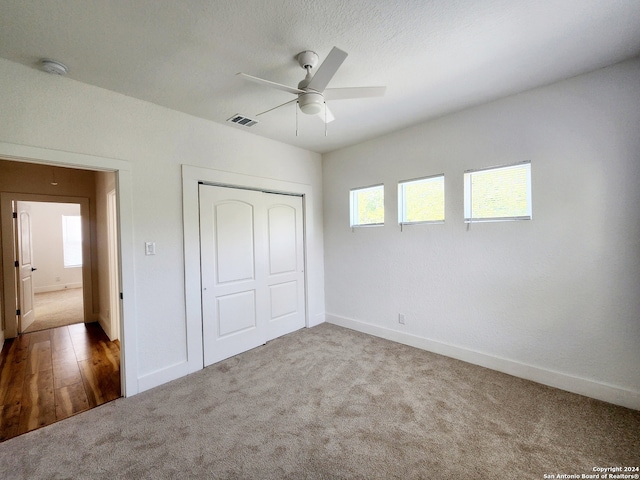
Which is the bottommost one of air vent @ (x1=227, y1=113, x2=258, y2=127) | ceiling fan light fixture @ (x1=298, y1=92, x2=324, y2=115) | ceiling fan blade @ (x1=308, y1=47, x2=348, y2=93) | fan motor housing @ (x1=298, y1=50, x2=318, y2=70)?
ceiling fan light fixture @ (x1=298, y1=92, x2=324, y2=115)

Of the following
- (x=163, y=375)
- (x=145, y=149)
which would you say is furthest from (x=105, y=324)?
(x=145, y=149)

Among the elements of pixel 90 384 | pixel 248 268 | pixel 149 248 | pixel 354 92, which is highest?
pixel 354 92

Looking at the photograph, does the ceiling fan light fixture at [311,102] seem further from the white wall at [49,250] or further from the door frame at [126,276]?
the white wall at [49,250]

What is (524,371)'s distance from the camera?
253cm

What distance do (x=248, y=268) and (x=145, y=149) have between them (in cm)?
166

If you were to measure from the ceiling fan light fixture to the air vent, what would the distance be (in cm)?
121

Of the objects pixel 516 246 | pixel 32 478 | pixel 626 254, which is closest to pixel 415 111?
pixel 516 246

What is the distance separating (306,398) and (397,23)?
284 centimetres

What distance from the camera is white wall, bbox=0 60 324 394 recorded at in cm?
198

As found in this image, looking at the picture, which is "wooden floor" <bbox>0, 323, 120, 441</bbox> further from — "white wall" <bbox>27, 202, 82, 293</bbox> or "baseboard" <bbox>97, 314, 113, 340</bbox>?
"white wall" <bbox>27, 202, 82, 293</bbox>

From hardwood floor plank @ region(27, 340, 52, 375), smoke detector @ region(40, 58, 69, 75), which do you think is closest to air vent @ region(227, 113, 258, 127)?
smoke detector @ region(40, 58, 69, 75)

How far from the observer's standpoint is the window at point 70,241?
7.42 metres

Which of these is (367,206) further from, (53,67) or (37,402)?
(37,402)

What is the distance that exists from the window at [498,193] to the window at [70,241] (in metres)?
9.45
